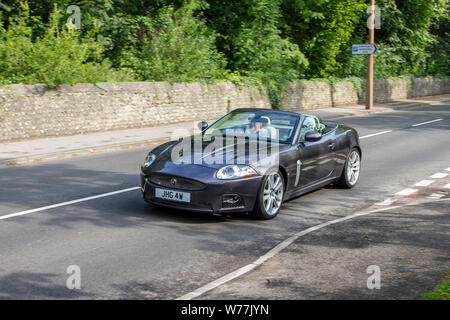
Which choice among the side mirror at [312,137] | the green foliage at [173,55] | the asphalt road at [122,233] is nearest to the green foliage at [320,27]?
the green foliage at [173,55]

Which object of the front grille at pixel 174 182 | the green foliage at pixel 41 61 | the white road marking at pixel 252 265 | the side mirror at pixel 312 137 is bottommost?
the white road marking at pixel 252 265

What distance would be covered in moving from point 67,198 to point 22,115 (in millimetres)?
7984

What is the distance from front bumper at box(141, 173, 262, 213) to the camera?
7.42 meters

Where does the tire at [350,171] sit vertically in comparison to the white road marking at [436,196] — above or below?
above

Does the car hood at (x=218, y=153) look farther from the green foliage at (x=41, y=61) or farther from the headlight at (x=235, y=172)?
the green foliage at (x=41, y=61)

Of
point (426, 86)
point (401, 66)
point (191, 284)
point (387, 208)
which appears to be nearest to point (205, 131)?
point (387, 208)

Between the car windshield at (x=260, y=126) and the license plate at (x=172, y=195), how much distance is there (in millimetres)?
1705

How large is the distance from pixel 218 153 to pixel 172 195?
0.89 m

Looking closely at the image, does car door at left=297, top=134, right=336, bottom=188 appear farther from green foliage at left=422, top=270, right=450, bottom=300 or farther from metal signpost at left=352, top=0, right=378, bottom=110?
metal signpost at left=352, top=0, right=378, bottom=110

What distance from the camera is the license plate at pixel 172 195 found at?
24.6 feet

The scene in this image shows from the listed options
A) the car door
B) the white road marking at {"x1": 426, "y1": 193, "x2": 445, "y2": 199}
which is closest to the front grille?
the car door

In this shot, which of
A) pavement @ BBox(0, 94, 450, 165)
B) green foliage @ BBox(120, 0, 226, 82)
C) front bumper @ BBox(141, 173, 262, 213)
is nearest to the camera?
front bumper @ BBox(141, 173, 262, 213)

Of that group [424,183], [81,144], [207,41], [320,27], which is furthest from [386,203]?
[320,27]

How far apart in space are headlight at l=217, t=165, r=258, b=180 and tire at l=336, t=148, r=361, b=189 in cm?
311
